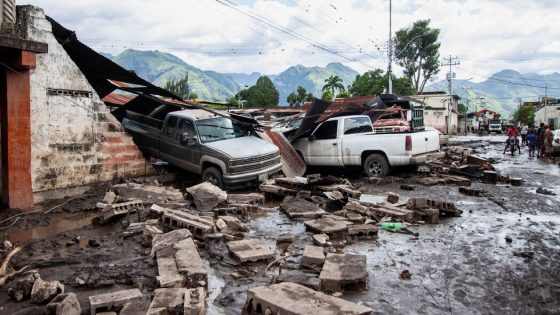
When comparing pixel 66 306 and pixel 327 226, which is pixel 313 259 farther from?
pixel 66 306

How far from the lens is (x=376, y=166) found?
12.4m

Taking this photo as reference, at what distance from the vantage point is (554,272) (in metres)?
5.08

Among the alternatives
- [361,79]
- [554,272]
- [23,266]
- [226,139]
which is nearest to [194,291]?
[23,266]

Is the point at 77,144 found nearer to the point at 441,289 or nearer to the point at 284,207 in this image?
the point at 284,207

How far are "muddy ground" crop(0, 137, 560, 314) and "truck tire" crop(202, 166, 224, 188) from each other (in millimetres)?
2009

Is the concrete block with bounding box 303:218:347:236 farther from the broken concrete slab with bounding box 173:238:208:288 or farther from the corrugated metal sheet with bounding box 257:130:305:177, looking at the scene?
the corrugated metal sheet with bounding box 257:130:305:177

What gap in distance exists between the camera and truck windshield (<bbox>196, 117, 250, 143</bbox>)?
10.8 m

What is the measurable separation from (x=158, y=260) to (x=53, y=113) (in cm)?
519

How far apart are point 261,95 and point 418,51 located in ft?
78.3

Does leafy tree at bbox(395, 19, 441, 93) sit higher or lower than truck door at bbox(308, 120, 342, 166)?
higher

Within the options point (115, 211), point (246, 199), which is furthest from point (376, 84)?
point (115, 211)

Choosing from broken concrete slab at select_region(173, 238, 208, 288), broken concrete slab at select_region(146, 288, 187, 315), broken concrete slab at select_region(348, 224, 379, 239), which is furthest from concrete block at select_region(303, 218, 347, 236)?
broken concrete slab at select_region(146, 288, 187, 315)

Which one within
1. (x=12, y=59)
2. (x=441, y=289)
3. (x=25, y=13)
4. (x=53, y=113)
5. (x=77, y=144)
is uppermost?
(x=25, y=13)

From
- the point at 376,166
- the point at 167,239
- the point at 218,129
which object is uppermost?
the point at 218,129
